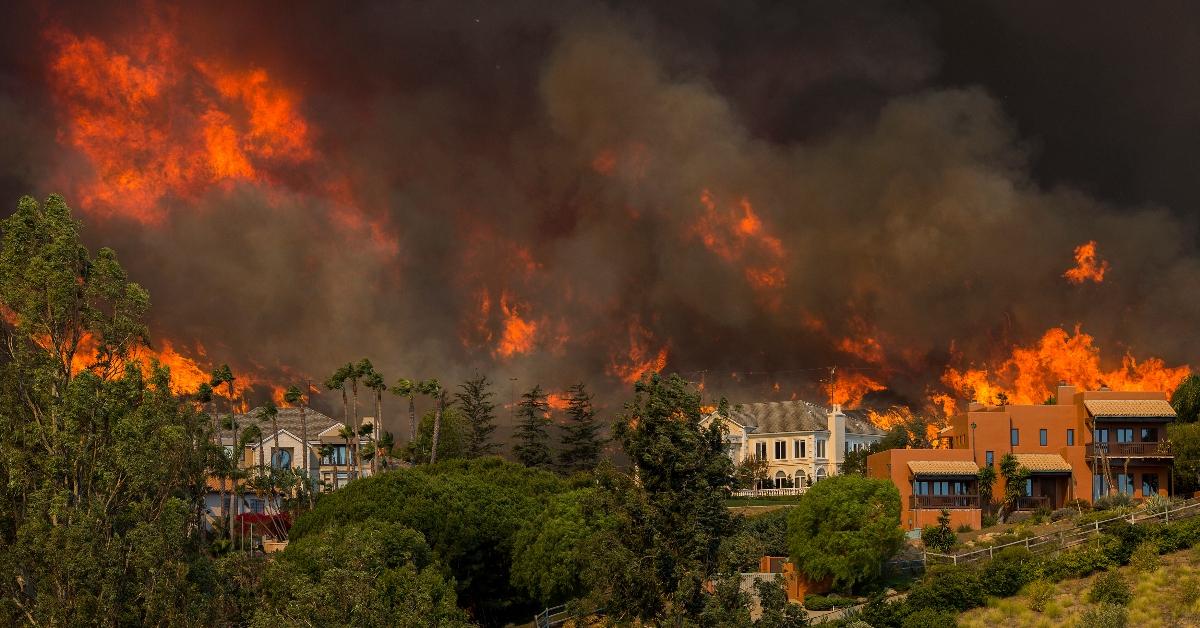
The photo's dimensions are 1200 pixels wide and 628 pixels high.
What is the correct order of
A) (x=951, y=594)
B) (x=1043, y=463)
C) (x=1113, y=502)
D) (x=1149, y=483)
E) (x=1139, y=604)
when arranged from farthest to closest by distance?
(x=1149, y=483)
(x=1043, y=463)
(x=1113, y=502)
(x=951, y=594)
(x=1139, y=604)

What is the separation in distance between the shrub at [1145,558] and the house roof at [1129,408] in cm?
2094

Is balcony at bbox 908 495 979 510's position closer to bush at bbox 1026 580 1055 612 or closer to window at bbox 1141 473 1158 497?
window at bbox 1141 473 1158 497

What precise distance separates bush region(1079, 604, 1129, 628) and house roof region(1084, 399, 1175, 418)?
27738 mm

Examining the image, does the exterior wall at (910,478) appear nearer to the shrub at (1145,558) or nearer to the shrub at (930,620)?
the shrub at (1145,558)

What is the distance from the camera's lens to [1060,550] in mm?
63219

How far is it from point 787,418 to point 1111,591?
67.7m

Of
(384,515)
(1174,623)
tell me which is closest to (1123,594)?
(1174,623)

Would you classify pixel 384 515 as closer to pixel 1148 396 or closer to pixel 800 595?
pixel 800 595

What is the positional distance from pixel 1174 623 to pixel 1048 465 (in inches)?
1086

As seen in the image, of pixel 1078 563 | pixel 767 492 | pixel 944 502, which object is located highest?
pixel 944 502

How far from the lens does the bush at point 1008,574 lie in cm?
5994

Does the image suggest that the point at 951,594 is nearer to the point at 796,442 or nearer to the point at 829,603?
the point at 829,603

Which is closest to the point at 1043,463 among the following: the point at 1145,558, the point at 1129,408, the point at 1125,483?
the point at 1125,483

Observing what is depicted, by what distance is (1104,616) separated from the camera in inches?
2003
